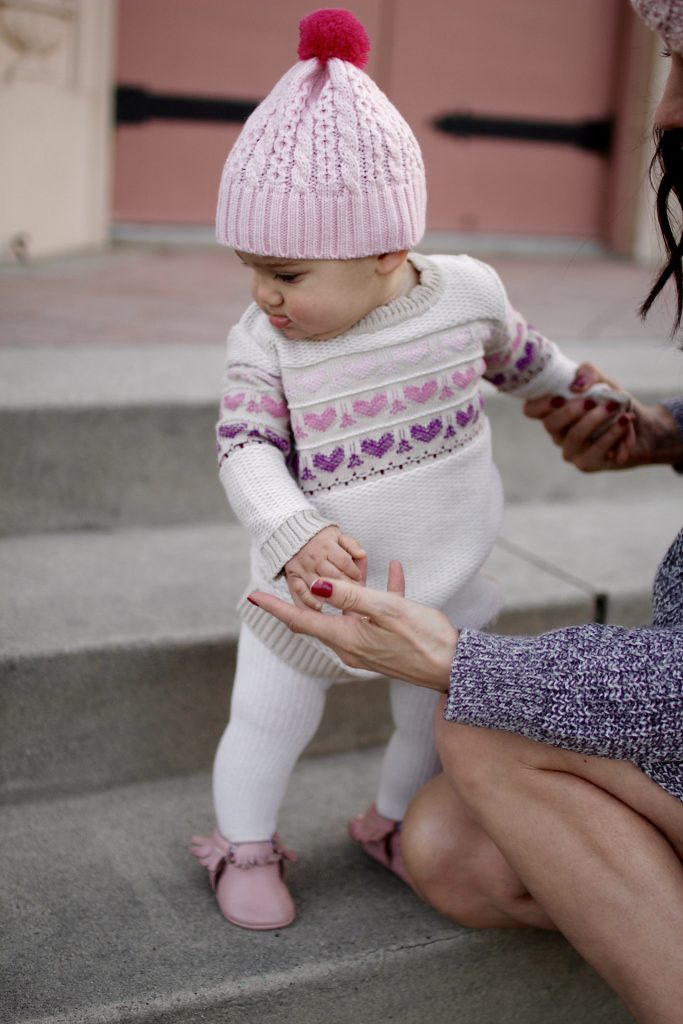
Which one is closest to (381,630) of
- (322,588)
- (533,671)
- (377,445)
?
(322,588)

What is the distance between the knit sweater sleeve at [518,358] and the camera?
5.67ft

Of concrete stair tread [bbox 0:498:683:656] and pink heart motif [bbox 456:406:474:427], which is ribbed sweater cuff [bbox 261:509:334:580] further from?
concrete stair tread [bbox 0:498:683:656]

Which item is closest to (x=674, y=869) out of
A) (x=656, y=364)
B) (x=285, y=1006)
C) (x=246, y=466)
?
(x=285, y=1006)

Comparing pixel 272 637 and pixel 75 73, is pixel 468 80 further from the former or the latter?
pixel 272 637

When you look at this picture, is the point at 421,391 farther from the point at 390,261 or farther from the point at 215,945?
the point at 215,945

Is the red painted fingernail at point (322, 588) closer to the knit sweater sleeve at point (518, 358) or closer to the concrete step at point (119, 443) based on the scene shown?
the knit sweater sleeve at point (518, 358)

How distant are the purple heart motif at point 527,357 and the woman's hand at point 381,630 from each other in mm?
515

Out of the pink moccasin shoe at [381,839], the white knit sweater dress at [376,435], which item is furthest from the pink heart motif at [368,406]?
the pink moccasin shoe at [381,839]

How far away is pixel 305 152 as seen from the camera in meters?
1.47

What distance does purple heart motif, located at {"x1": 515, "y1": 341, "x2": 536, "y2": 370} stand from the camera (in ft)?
5.93

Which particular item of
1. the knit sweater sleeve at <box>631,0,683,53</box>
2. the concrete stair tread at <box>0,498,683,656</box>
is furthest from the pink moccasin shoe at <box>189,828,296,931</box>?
the knit sweater sleeve at <box>631,0,683,53</box>

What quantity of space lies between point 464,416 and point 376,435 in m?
0.14

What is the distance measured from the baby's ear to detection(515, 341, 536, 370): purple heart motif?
296mm

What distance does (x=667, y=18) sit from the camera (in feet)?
4.52
